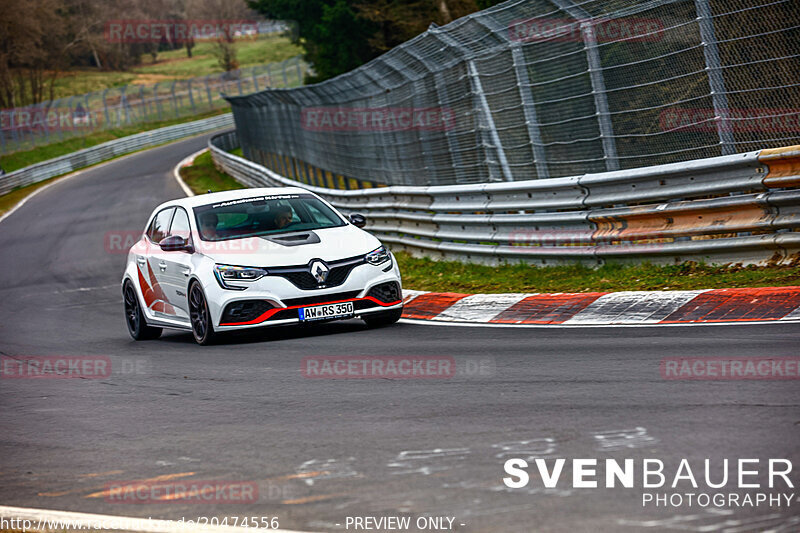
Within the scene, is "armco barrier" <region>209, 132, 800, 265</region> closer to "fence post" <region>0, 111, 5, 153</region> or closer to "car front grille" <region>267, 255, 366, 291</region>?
"car front grille" <region>267, 255, 366, 291</region>

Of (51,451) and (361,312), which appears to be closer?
(51,451)

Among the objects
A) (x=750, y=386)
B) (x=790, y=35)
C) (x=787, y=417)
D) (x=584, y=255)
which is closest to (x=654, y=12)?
(x=790, y=35)

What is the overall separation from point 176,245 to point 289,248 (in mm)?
1275

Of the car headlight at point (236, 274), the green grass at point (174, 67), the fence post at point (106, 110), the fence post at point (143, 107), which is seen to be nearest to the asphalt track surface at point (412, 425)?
the car headlight at point (236, 274)

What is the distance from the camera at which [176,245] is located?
1094cm

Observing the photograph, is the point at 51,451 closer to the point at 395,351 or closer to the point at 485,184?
the point at 395,351

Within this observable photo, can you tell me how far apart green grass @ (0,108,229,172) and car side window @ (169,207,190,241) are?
148 ft

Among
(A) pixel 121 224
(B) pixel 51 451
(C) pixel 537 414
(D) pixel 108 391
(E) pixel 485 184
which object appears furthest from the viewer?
(A) pixel 121 224

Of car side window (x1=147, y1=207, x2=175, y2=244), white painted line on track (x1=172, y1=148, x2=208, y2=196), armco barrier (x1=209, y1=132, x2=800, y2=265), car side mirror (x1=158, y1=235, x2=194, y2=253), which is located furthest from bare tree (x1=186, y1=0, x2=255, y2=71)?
car side mirror (x1=158, y1=235, x2=194, y2=253)

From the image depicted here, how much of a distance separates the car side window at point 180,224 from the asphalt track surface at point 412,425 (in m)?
1.40

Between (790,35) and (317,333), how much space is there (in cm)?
508

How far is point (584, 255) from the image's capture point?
11.8 meters

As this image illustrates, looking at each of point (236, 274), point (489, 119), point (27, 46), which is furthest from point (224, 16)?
point (236, 274)

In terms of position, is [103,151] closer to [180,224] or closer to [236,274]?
[180,224]
